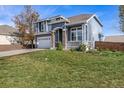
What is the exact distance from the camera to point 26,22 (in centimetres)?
2991

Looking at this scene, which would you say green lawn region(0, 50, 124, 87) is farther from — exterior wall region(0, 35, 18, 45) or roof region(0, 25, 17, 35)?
roof region(0, 25, 17, 35)

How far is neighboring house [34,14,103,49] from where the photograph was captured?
21.0 meters

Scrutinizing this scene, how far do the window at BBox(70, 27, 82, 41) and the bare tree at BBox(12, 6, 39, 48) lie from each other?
849cm

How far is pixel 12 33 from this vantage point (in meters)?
30.7

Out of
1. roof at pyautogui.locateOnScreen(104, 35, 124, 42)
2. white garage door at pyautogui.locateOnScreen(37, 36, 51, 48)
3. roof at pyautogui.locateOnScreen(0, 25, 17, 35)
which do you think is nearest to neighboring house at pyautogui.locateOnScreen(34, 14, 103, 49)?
white garage door at pyautogui.locateOnScreen(37, 36, 51, 48)

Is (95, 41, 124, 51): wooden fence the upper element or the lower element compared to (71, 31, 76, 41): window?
lower

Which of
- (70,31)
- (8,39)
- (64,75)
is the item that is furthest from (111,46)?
(8,39)

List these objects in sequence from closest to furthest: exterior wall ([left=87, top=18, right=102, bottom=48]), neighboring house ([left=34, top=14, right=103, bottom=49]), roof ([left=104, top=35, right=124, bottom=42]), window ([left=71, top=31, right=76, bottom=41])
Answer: neighboring house ([left=34, top=14, right=103, bottom=49])
exterior wall ([left=87, top=18, right=102, bottom=48])
window ([left=71, top=31, right=76, bottom=41])
roof ([left=104, top=35, right=124, bottom=42])

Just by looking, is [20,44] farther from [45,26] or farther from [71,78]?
[71,78]

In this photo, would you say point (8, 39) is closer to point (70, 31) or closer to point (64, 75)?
point (70, 31)

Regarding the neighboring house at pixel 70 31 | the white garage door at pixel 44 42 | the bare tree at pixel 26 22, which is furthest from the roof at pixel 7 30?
the white garage door at pixel 44 42

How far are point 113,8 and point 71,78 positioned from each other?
1490cm
